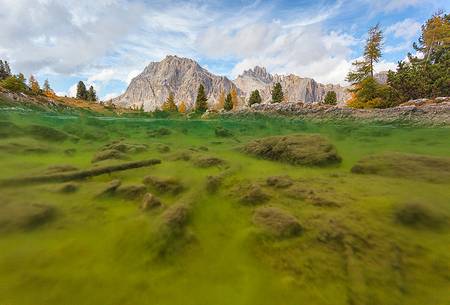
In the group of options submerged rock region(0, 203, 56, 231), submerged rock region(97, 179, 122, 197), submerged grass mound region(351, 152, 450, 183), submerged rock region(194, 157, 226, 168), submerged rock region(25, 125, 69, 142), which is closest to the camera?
submerged rock region(0, 203, 56, 231)

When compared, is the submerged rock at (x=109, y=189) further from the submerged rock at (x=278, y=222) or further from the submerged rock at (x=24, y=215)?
the submerged rock at (x=278, y=222)

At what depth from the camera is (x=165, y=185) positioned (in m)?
4.32

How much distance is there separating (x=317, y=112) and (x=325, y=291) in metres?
25.4

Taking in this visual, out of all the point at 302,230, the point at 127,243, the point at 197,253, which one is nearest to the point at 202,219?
the point at 197,253

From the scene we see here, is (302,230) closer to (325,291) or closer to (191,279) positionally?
(325,291)

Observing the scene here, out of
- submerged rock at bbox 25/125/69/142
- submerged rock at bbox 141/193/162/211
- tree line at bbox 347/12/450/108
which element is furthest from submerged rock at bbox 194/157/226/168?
tree line at bbox 347/12/450/108

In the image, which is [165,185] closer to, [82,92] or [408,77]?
[408,77]

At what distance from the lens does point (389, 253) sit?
104 inches

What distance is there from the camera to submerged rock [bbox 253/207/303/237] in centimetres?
302

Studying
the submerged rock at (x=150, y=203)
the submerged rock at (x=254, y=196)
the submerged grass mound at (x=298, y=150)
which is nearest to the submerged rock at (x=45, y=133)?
the submerged grass mound at (x=298, y=150)

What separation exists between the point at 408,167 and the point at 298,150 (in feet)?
8.14

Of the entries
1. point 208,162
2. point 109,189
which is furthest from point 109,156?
point 109,189

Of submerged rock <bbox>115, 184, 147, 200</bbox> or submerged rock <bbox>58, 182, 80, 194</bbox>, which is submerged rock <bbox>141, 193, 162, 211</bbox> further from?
submerged rock <bbox>58, 182, 80, 194</bbox>

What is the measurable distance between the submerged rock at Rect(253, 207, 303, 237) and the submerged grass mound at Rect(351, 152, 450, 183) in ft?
11.0
